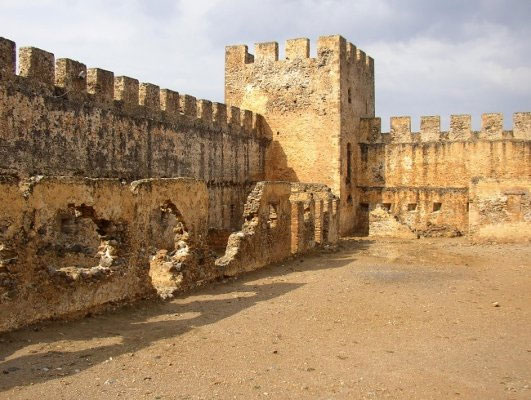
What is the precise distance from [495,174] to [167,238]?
13.4 meters

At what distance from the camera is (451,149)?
952 inches

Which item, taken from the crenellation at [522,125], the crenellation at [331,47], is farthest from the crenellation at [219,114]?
the crenellation at [522,125]

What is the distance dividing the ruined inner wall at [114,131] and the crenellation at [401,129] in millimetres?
5879

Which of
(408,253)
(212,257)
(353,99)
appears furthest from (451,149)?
(212,257)

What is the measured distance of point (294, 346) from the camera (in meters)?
7.99

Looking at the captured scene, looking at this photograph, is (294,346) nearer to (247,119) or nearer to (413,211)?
(247,119)

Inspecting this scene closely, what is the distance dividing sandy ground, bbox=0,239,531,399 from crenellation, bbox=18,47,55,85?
19.8 ft

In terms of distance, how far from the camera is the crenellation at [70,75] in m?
14.1

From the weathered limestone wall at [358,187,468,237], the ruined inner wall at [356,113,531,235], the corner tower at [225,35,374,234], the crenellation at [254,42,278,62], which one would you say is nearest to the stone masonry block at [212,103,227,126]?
the corner tower at [225,35,374,234]

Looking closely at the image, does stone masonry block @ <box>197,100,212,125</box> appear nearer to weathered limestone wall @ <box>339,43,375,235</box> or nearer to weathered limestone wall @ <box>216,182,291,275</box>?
weathered limestone wall @ <box>216,182,291,275</box>

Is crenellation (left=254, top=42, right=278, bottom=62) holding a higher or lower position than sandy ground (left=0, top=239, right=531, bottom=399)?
higher

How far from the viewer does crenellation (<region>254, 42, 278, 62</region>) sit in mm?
23891

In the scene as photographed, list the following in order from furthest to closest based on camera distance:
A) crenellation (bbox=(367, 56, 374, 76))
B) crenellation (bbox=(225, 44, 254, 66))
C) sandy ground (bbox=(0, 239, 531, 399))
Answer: crenellation (bbox=(367, 56, 374, 76))
crenellation (bbox=(225, 44, 254, 66))
sandy ground (bbox=(0, 239, 531, 399))

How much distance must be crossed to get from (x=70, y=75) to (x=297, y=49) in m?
11.2
